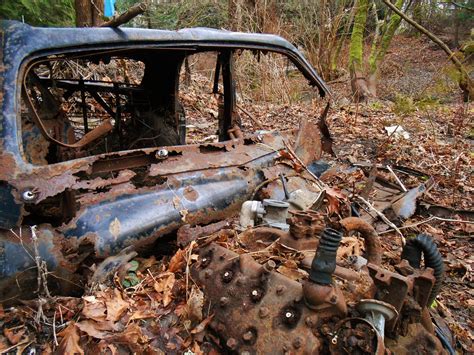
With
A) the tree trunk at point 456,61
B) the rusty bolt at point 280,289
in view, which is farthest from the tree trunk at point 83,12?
the rusty bolt at point 280,289

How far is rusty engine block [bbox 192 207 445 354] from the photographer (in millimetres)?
1523

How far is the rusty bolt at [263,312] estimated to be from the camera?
164 cm

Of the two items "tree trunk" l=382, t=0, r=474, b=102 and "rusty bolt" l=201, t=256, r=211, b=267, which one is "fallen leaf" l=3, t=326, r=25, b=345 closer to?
"rusty bolt" l=201, t=256, r=211, b=267

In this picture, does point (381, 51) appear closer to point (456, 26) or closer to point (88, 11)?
point (88, 11)

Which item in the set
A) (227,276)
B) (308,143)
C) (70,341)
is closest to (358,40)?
(308,143)

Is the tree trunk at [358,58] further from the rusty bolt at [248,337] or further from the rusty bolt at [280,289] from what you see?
the rusty bolt at [248,337]

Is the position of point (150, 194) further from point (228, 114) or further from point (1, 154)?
point (228, 114)

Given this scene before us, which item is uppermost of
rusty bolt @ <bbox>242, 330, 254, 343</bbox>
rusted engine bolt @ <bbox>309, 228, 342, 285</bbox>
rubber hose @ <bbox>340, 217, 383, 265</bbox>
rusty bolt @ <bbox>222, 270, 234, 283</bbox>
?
rusted engine bolt @ <bbox>309, 228, 342, 285</bbox>

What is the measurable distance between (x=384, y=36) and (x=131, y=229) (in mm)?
12017

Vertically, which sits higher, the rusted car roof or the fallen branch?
the fallen branch

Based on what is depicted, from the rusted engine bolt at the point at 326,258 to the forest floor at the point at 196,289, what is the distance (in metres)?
0.55

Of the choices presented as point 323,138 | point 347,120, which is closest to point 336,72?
point 347,120

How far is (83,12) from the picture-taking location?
7.11 metres

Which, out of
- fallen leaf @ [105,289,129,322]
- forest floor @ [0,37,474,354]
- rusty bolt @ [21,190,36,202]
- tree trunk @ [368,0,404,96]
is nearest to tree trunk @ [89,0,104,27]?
forest floor @ [0,37,474,354]
